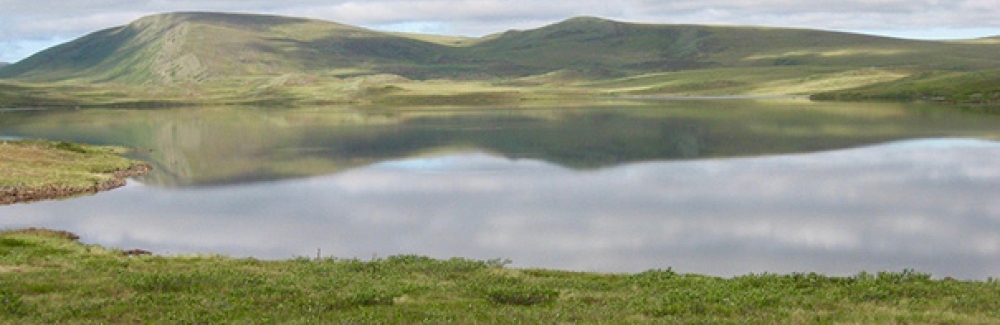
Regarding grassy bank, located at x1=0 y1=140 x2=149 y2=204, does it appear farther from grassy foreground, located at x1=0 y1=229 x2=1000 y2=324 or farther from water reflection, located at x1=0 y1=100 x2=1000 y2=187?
grassy foreground, located at x1=0 y1=229 x2=1000 y2=324

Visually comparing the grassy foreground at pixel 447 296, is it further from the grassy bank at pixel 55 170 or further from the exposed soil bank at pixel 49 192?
the grassy bank at pixel 55 170

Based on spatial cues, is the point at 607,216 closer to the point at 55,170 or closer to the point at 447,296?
the point at 447,296

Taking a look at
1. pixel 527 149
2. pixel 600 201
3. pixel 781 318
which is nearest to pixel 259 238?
pixel 600 201

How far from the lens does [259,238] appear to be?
152 feet

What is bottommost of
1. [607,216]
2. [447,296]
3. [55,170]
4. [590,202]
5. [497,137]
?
[497,137]

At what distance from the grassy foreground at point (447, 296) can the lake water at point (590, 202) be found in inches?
392

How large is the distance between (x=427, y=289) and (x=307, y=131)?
384 feet

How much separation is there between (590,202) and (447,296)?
3356cm

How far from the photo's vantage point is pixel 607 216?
51125 millimetres

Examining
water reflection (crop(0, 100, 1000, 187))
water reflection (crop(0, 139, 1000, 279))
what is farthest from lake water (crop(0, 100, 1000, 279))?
water reflection (crop(0, 100, 1000, 187))

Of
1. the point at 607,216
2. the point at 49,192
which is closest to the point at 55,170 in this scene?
the point at 49,192

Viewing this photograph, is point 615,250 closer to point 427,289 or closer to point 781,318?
point 427,289

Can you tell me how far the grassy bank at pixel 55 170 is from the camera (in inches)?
2455

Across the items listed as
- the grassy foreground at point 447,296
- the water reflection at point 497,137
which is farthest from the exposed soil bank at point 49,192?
the grassy foreground at point 447,296
